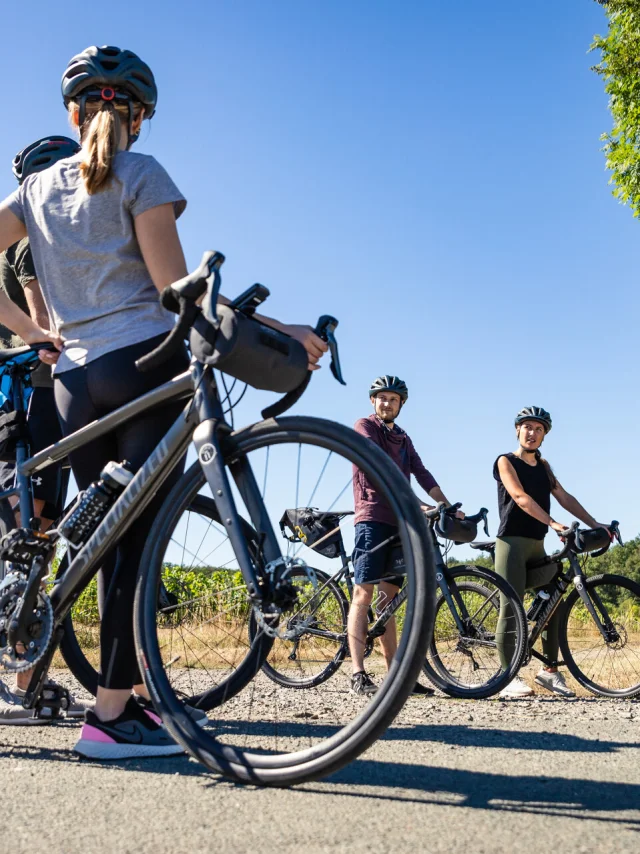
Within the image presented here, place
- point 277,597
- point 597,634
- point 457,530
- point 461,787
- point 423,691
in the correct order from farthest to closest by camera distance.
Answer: point 597,634
point 457,530
point 423,691
point 461,787
point 277,597

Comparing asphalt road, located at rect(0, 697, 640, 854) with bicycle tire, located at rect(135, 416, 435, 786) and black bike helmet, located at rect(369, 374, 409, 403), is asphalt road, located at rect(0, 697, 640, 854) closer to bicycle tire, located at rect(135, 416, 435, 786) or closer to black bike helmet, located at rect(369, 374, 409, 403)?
bicycle tire, located at rect(135, 416, 435, 786)

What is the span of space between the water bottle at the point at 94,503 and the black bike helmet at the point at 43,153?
1.80 m

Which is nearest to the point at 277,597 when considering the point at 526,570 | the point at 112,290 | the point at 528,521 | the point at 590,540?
the point at 112,290

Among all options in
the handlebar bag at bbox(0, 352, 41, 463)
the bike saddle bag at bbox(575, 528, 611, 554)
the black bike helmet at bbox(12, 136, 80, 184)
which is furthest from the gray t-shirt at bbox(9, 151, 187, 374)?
the bike saddle bag at bbox(575, 528, 611, 554)

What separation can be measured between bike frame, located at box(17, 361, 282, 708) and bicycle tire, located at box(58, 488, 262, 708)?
0.23 ft

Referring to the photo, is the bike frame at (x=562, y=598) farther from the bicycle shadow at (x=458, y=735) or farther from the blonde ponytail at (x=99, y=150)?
the blonde ponytail at (x=99, y=150)

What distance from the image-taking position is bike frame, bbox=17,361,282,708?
2592 millimetres

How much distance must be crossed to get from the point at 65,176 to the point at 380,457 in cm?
168

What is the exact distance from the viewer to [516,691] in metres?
6.55

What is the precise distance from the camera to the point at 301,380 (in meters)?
2.68

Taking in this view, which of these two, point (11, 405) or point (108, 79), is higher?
point (108, 79)

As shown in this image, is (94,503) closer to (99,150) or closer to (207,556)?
(207,556)

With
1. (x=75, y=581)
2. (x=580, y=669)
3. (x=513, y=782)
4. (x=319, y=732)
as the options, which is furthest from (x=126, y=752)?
(x=580, y=669)

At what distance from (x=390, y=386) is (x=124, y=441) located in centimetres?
404
